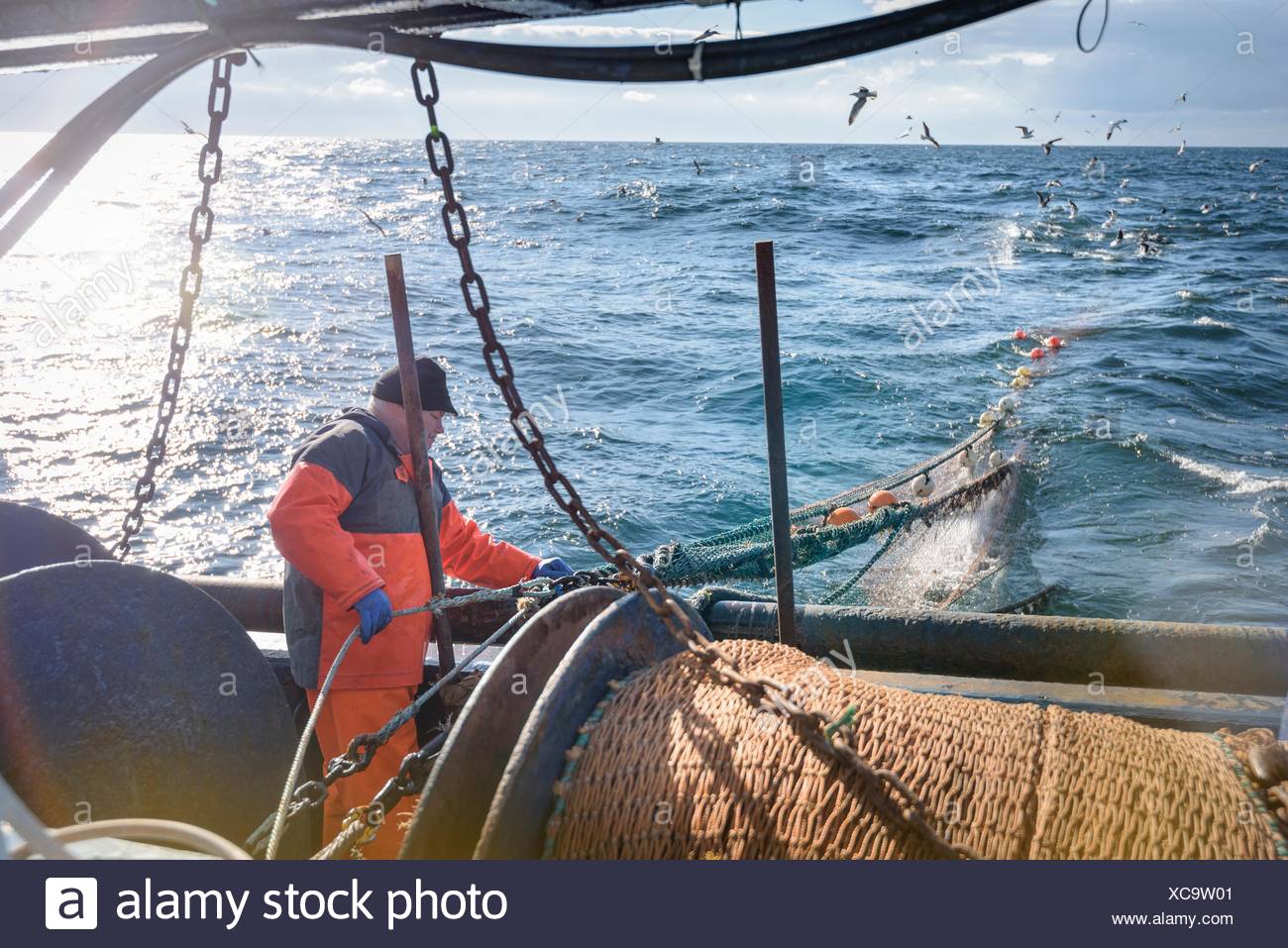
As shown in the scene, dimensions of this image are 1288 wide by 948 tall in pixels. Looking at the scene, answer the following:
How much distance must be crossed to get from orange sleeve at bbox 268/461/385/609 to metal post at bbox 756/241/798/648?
1.91 m

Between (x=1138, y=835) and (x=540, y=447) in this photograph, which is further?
(x=540, y=447)

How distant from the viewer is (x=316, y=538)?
4.33 meters

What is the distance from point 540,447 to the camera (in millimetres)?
3557

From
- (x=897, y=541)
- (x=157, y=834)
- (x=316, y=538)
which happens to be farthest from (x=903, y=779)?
(x=897, y=541)

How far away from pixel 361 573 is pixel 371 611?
0.57 feet

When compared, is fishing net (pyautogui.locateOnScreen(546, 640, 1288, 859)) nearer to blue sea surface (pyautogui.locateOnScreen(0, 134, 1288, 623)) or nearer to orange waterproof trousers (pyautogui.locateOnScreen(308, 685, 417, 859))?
orange waterproof trousers (pyautogui.locateOnScreen(308, 685, 417, 859))

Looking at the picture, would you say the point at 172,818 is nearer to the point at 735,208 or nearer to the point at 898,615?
the point at 898,615

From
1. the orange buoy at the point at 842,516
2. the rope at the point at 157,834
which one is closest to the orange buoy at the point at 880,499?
the orange buoy at the point at 842,516

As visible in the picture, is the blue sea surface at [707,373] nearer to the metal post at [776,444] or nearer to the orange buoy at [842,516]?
the orange buoy at [842,516]

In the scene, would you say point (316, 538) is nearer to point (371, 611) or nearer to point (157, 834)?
point (371, 611)

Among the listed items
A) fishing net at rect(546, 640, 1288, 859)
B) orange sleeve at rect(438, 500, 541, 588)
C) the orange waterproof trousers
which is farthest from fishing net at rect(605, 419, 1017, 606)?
fishing net at rect(546, 640, 1288, 859)

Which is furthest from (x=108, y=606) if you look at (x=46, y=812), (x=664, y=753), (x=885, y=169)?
(x=885, y=169)

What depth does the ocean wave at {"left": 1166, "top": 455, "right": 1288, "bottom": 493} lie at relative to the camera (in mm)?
15555

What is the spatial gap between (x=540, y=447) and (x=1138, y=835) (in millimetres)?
2159
